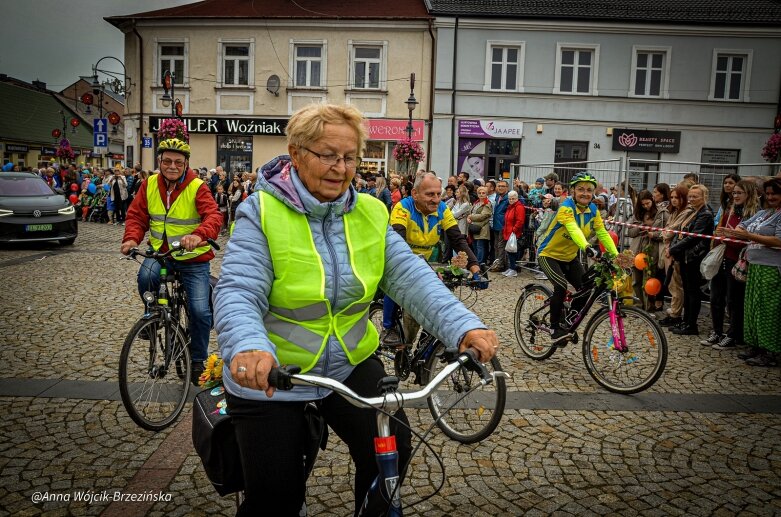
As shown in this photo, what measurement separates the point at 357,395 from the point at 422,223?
370 cm

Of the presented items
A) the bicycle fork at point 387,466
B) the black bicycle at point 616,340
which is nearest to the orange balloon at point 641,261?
the black bicycle at point 616,340

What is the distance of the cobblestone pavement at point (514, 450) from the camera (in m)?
3.31

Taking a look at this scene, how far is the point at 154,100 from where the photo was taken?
2625 cm

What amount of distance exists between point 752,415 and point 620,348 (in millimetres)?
1129

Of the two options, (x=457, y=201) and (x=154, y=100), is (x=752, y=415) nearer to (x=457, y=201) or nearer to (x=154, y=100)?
(x=457, y=201)

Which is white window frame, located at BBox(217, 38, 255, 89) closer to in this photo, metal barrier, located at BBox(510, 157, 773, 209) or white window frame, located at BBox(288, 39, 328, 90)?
white window frame, located at BBox(288, 39, 328, 90)

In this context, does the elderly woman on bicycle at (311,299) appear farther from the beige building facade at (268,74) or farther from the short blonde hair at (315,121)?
the beige building facade at (268,74)

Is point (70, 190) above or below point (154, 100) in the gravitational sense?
below

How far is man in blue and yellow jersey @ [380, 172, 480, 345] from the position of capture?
525cm

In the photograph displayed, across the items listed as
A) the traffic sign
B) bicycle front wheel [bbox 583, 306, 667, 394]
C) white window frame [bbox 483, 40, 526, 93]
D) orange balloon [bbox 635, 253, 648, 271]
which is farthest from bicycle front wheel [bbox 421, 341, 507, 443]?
white window frame [bbox 483, 40, 526, 93]

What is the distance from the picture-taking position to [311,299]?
2.08 meters

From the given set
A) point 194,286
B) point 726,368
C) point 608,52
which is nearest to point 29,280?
point 194,286

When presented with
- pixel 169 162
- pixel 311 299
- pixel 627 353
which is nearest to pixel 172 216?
pixel 169 162

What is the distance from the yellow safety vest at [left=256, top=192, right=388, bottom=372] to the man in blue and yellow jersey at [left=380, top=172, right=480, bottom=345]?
302 cm
